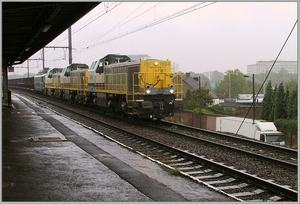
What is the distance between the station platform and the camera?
6039mm

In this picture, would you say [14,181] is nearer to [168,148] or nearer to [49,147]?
[49,147]

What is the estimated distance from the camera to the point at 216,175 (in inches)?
314

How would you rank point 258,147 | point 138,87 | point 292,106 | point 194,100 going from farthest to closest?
point 194,100
point 292,106
point 138,87
point 258,147

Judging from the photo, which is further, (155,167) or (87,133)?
(87,133)

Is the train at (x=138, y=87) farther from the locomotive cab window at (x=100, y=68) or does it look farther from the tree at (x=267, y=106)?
the tree at (x=267, y=106)

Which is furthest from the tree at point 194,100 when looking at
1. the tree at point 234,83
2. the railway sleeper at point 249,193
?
the railway sleeper at point 249,193

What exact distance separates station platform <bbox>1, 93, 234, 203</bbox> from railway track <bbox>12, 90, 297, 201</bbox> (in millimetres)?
424

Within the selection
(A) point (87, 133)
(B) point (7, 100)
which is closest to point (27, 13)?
(A) point (87, 133)

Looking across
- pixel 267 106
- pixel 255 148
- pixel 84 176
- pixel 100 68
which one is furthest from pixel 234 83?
pixel 84 176

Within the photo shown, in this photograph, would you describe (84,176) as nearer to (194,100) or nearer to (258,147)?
(258,147)

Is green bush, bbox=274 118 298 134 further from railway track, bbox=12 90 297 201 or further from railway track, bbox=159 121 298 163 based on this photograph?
railway track, bbox=12 90 297 201

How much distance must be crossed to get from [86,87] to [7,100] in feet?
21.1

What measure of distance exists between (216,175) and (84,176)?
→ 2.82 meters

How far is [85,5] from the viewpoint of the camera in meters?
12.0
